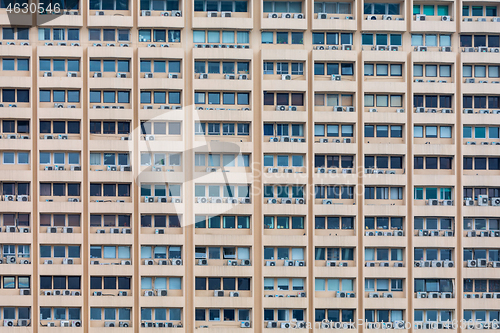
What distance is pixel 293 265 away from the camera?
17203mm

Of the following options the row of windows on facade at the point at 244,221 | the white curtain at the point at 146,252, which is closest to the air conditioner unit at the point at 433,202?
the row of windows on facade at the point at 244,221

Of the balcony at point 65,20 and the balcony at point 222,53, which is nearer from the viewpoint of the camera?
the balcony at point 222,53

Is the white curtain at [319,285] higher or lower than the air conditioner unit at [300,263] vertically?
lower

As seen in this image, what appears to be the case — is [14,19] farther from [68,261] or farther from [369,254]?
[369,254]

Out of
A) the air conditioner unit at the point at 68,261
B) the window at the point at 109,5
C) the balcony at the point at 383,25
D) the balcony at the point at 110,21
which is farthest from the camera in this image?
the window at the point at 109,5

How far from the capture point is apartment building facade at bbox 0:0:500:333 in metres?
17.0

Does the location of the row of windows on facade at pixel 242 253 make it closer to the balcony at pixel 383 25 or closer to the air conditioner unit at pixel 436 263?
the air conditioner unit at pixel 436 263

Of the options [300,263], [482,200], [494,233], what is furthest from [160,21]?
[494,233]

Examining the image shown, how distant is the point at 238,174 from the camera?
17.2 m

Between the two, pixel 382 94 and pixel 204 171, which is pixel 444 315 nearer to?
pixel 382 94

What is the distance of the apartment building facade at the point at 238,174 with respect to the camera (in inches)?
669

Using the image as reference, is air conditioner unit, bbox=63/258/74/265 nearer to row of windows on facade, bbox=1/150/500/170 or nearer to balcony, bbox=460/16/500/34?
row of windows on facade, bbox=1/150/500/170

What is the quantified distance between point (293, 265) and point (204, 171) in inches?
180

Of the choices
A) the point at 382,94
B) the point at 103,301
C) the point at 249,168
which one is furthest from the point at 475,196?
the point at 103,301
